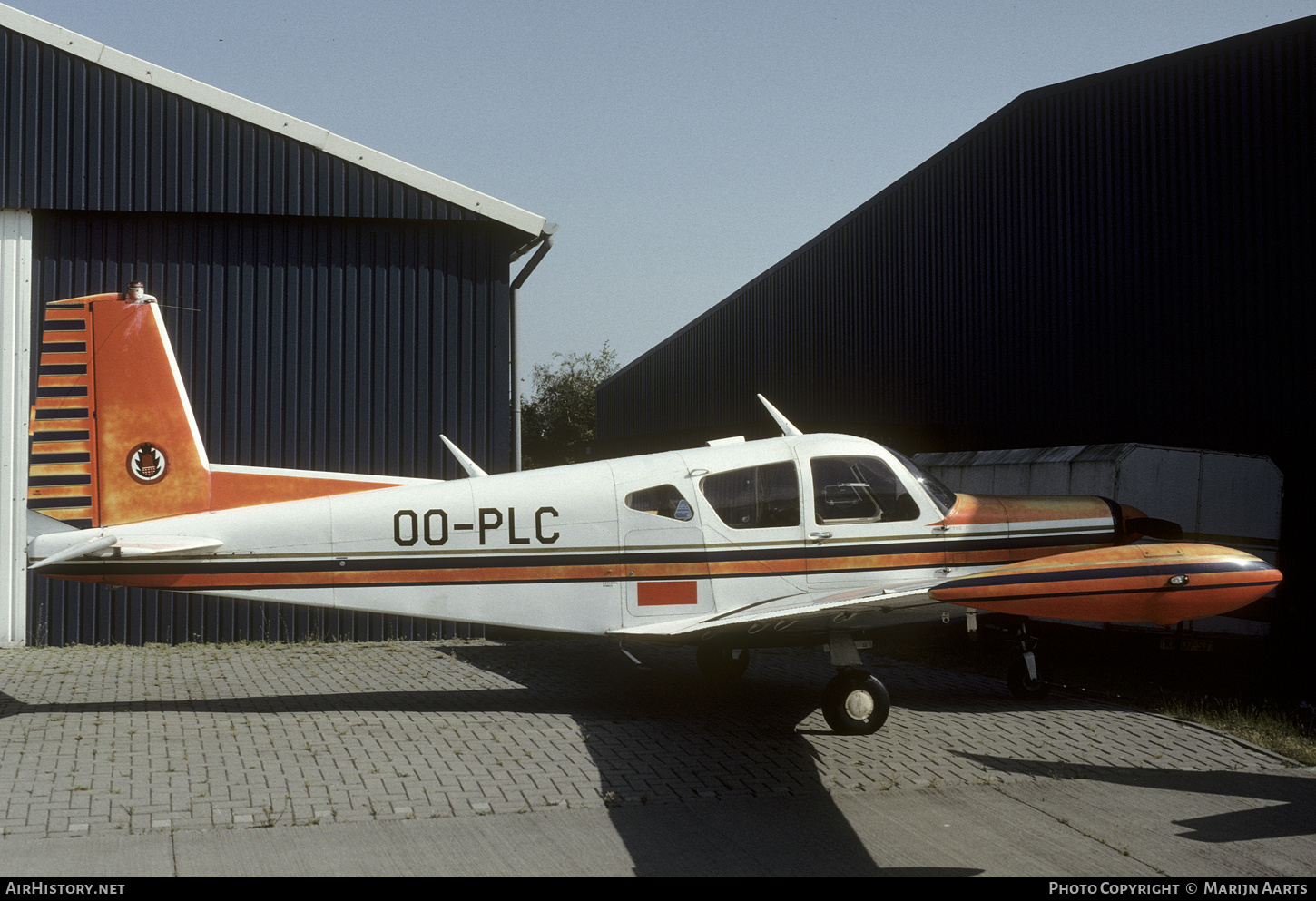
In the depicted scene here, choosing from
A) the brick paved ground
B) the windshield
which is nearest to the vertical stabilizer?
the brick paved ground

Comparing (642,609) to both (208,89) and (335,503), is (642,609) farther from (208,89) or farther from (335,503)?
(208,89)

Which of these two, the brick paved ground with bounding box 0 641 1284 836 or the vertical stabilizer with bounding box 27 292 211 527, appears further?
the vertical stabilizer with bounding box 27 292 211 527

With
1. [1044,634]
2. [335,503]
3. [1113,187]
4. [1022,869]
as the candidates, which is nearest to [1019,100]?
[1113,187]

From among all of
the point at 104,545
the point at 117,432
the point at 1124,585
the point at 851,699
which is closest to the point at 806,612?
the point at 851,699

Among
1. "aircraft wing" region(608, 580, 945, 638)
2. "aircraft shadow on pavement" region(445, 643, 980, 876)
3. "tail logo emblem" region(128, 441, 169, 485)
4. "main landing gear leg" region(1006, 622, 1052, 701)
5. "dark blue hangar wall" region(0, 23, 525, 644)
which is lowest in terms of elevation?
"aircraft shadow on pavement" region(445, 643, 980, 876)

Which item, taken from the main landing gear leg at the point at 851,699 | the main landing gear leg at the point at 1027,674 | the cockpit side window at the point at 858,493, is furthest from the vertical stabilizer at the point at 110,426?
the main landing gear leg at the point at 1027,674

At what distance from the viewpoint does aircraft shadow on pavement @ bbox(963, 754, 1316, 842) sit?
5438mm

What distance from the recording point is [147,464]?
25.1ft

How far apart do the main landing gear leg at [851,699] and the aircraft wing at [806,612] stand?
21 centimetres

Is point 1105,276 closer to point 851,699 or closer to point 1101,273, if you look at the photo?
point 1101,273

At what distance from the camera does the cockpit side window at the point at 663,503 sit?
786 cm

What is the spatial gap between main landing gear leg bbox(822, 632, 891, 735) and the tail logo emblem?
16.9ft

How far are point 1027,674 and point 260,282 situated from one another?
360 inches

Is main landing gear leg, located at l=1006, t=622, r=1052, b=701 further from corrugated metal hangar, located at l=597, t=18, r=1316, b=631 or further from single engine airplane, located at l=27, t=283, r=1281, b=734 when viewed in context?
corrugated metal hangar, located at l=597, t=18, r=1316, b=631
